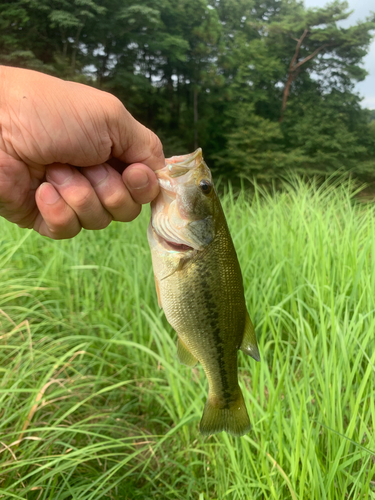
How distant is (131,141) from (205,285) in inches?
23.9

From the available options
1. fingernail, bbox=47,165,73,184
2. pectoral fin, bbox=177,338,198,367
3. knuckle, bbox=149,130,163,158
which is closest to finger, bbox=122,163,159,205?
knuckle, bbox=149,130,163,158

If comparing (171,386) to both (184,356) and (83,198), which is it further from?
(83,198)

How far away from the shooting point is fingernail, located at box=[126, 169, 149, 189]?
1.21 meters

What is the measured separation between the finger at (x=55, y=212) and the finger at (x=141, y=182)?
255 millimetres

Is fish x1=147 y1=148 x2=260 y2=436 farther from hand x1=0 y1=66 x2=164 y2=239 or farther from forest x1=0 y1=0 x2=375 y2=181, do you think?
forest x1=0 y1=0 x2=375 y2=181

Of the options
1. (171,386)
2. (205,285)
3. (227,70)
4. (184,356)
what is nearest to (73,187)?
(205,285)

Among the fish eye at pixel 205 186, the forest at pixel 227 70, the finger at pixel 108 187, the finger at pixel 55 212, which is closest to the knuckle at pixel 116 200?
the finger at pixel 108 187

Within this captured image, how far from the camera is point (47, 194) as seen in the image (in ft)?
4.05

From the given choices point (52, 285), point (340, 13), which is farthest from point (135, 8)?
point (52, 285)

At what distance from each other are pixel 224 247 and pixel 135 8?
14598 millimetres

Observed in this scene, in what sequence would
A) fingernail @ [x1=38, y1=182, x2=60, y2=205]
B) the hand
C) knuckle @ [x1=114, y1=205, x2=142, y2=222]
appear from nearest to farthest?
the hand, fingernail @ [x1=38, y1=182, x2=60, y2=205], knuckle @ [x1=114, y1=205, x2=142, y2=222]

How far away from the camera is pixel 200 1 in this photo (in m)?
15.3

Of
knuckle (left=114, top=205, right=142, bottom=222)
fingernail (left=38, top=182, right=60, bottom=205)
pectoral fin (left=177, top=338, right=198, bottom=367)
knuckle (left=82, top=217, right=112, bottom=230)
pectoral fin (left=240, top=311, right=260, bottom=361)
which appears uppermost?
fingernail (left=38, top=182, right=60, bottom=205)

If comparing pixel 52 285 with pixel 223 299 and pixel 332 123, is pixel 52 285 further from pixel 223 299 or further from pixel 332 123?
pixel 332 123
